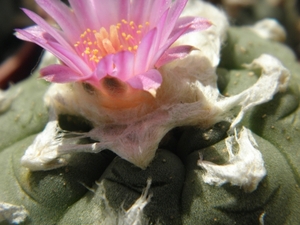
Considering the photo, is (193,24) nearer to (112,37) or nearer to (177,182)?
(112,37)

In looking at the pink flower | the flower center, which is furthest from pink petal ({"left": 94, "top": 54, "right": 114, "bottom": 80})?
the flower center

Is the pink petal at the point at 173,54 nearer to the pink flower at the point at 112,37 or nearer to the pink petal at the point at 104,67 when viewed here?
the pink flower at the point at 112,37

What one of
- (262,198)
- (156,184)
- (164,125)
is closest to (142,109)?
(164,125)

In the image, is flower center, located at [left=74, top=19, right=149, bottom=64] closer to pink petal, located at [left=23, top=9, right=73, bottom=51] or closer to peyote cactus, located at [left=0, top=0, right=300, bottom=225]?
pink petal, located at [left=23, top=9, right=73, bottom=51]

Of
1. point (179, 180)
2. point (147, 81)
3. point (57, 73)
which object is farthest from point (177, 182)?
point (57, 73)

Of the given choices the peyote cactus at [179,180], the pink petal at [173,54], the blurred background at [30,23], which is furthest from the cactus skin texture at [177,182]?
the blurred background at [30,23]
